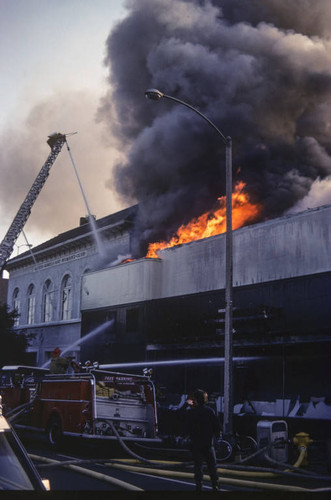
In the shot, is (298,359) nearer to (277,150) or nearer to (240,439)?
(240,439)

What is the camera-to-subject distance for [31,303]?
132 ft

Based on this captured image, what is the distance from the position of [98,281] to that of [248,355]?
36.0 ft

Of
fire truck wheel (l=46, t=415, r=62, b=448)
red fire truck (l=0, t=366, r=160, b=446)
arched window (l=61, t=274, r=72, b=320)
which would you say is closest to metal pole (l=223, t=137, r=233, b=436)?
red fire truck (l=0, t=366, r=160, b=446)

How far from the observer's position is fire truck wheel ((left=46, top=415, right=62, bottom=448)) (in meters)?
14.2

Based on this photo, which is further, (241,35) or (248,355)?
(241,35)

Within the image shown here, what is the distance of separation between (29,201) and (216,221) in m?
16.3

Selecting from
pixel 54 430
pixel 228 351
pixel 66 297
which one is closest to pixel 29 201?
pixel 66 297

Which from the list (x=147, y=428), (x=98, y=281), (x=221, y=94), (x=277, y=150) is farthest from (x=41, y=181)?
(x=147, y=428)

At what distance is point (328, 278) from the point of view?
55.8 ft

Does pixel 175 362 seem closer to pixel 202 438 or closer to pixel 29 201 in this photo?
pixel 202 438

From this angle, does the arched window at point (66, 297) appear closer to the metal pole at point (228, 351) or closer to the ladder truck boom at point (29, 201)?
the ladder truck boom at point (29, 201)

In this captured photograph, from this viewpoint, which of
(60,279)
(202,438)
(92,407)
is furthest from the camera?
(60,279)

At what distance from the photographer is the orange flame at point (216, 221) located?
2414 cm

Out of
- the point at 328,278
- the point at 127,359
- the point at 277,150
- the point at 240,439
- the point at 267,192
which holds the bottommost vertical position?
the point at 240,439
